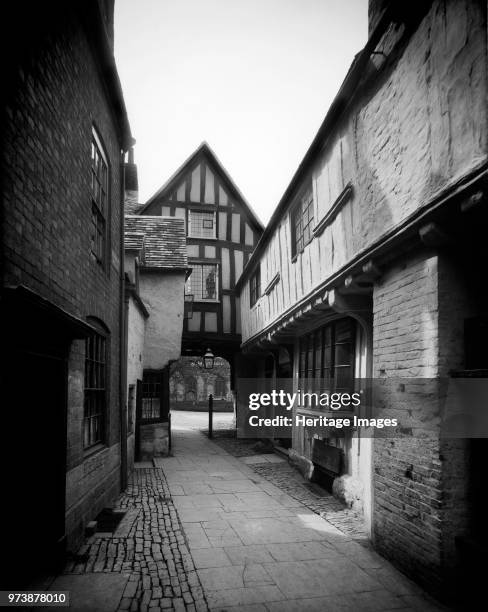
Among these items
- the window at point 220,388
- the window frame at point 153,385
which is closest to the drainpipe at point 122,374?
the window frame at point 153,385

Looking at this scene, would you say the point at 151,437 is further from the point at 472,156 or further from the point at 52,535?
the point at 472,156

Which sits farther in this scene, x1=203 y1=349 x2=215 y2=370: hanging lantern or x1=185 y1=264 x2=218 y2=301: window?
x1=185 y1=264 x2=218 y2=301: window

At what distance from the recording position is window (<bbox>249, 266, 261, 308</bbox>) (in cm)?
1344

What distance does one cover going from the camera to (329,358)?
8.09 m

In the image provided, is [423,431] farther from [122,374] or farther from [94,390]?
[122,374]

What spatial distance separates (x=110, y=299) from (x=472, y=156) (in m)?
5.74

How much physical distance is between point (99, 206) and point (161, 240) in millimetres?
6243

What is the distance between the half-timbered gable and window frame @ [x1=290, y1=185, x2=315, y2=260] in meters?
7.41

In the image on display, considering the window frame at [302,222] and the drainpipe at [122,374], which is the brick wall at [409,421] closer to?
the window frame at [302,222]

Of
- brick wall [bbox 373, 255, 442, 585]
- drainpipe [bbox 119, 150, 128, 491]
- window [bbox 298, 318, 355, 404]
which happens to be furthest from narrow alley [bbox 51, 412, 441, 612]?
window [bbox 298, 318, 355, 404]

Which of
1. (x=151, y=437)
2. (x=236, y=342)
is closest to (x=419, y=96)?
(x=151, y=437)

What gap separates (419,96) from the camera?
4504mm

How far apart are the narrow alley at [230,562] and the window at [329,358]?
6.35ft

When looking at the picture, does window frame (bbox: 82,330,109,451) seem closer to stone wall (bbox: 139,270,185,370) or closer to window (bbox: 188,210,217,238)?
stone wall (bbox: 139,270,185,370)
